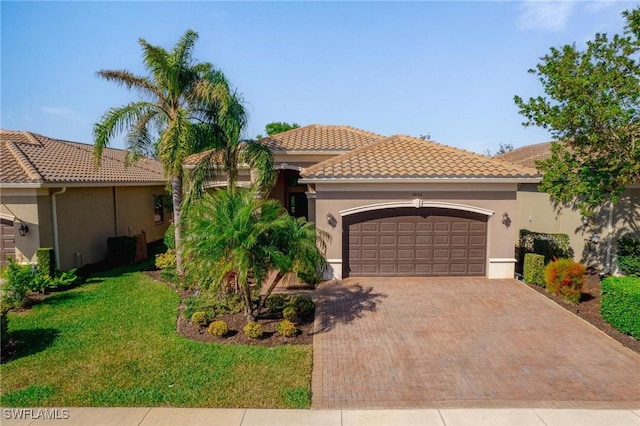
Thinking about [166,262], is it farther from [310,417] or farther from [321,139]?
[310,417]

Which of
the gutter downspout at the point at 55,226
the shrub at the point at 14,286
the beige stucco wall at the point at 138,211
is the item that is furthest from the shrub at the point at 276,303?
the beige stucco wall at the point at 138,211

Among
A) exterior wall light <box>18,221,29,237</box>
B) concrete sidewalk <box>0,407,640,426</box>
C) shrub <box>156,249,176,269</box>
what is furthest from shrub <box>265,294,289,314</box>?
exterior wall light <box>18,221,29,237</box>

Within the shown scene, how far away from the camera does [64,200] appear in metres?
15.3

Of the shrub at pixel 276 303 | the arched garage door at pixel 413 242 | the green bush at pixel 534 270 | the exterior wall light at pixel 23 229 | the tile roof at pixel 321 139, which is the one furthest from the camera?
the tile roof at pixel 321 139

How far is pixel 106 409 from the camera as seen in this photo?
21.8 feet

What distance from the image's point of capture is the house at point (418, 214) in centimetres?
1400

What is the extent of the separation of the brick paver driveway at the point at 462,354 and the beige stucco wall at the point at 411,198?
91.4 inches

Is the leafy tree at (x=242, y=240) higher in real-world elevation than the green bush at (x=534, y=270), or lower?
higher

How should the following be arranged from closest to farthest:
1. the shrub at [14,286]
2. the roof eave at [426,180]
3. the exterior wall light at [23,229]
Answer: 1. the shrub at [14,286]
2. the roof eave at [426,180]
3. the exterior wall light at [23,229]

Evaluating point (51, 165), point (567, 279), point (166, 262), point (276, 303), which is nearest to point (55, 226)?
point (51, 165)

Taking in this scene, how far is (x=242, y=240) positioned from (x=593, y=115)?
11.4m

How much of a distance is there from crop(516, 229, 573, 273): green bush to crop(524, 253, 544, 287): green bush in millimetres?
1960

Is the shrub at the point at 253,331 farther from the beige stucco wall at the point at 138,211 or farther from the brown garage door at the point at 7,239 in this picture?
the beige stucco wall at the point at 138,211

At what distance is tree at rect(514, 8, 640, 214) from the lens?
12.1 m
